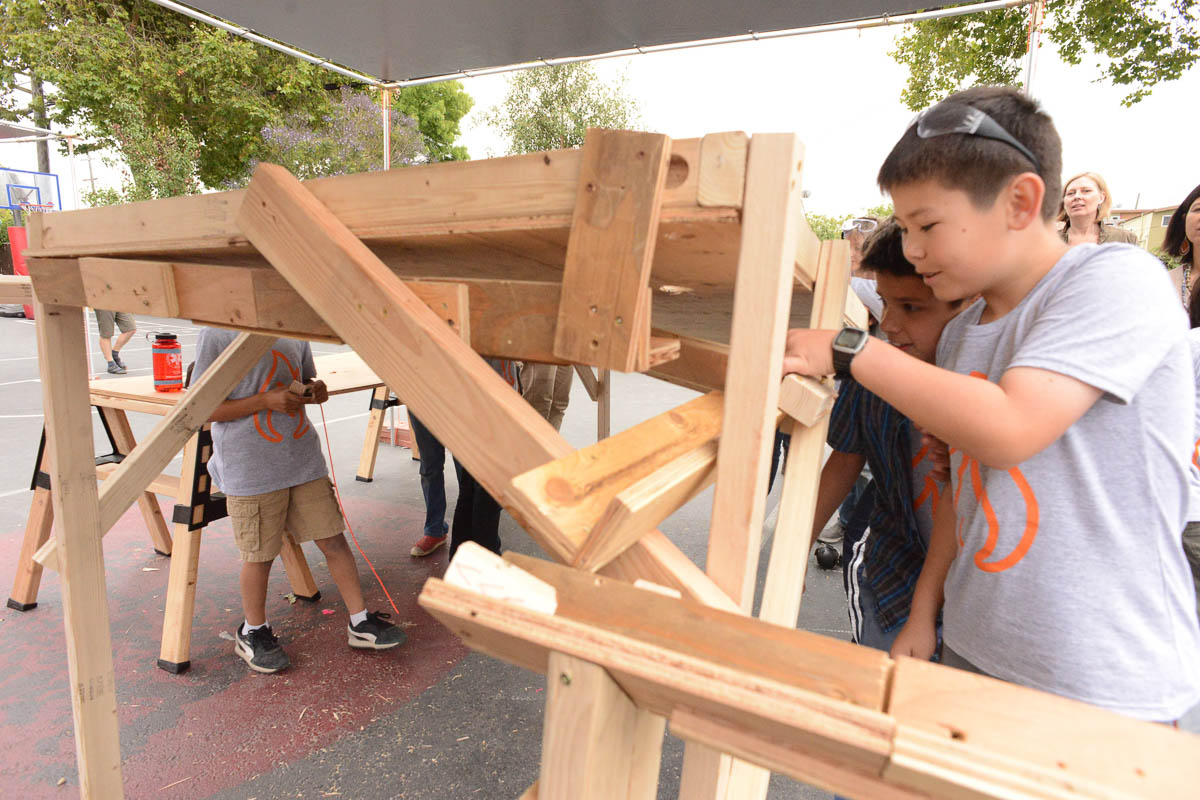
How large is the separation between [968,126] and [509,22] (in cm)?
347

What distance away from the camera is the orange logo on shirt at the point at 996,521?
3.24ft

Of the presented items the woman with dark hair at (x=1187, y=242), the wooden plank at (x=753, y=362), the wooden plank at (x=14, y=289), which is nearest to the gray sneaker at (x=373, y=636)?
the wooden plank at (x=14, y=289)

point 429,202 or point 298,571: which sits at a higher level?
point 429,202

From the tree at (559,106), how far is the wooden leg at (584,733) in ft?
67.7

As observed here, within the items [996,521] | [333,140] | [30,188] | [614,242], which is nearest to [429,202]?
[614,242]

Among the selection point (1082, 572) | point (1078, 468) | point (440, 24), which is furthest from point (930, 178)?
point (440, 24)

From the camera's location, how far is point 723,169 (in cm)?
73

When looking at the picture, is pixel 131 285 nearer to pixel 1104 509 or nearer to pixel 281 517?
pixel 281 517

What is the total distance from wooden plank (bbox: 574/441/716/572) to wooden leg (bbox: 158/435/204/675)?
2515 millimetres

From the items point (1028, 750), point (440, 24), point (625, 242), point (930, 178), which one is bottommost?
point (1028, 750)

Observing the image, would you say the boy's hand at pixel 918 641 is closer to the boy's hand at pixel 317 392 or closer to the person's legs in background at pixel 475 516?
the person's legs in background at pixel 475 516

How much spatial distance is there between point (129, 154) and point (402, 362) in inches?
668

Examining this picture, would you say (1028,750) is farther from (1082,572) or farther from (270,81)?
(270,81)

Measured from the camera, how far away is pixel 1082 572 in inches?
37.6
